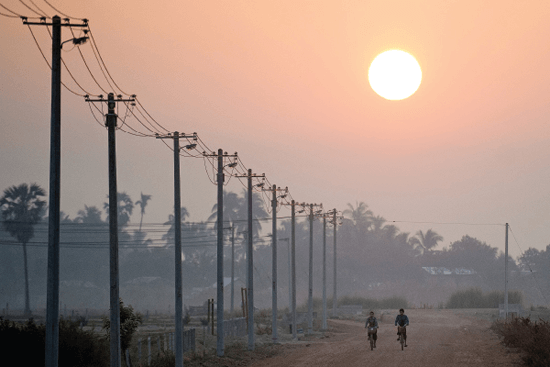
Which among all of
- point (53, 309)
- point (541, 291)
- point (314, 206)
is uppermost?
point (314, 206)

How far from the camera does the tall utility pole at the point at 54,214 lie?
19578mm

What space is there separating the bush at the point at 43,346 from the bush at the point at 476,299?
79587 mm

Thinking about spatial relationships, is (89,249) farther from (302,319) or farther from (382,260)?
(302,319)

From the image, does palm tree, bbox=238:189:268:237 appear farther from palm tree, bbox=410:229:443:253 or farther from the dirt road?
the dirt road

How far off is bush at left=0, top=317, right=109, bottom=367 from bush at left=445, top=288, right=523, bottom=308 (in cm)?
7959

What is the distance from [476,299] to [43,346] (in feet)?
283

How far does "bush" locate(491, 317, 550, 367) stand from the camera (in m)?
29.6

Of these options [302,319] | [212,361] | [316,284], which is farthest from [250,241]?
[316,284]

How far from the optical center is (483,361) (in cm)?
3228

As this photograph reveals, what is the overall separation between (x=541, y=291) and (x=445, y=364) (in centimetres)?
13393

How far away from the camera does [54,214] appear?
65.8 ft

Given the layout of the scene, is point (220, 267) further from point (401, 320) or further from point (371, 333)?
point (401, 320)

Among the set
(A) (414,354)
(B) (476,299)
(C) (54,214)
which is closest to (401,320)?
(A) (414,354)

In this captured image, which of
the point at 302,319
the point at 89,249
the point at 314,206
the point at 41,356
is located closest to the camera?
the point at 41,356
